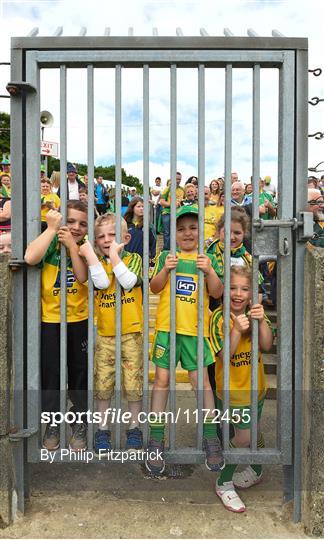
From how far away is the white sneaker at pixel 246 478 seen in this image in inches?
115

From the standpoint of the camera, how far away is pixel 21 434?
8.23 ft

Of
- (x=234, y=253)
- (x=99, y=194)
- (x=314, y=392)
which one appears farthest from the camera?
(x=99, y=194)

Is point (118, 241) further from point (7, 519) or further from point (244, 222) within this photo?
point (7, 519)

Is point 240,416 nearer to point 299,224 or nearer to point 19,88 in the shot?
point 299,224

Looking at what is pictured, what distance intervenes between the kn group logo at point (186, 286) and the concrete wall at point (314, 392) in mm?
620

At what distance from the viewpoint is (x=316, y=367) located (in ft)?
7.75

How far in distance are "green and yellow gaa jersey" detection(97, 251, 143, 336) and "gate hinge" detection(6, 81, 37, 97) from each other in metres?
0.99

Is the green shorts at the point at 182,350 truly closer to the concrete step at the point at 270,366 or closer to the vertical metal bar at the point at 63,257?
the vertical metal bar at the point at 63,257

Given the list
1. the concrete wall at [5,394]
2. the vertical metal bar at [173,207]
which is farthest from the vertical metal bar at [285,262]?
the concrete wall at [5,394]

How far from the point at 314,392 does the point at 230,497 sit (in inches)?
33.4

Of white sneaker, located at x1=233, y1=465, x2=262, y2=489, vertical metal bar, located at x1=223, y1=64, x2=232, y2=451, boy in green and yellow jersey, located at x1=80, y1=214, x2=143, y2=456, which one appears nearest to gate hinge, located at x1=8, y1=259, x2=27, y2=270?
boy in green and yellow jersey, located at x1=80, y1=214, x2=143, y2=456

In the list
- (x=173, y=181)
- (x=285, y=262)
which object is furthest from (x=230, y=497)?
(x=173, y=181)

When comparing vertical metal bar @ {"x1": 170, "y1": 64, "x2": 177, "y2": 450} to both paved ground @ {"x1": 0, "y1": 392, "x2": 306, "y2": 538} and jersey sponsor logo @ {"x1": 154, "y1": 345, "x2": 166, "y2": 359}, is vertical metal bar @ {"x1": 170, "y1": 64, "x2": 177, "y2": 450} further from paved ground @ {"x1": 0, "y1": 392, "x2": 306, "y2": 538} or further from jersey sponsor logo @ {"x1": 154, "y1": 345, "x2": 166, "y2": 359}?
paved ground @ {"x1": 0, "y1": 392, "x2": 306, "y2": 538}

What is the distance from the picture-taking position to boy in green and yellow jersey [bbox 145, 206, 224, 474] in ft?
8.63
